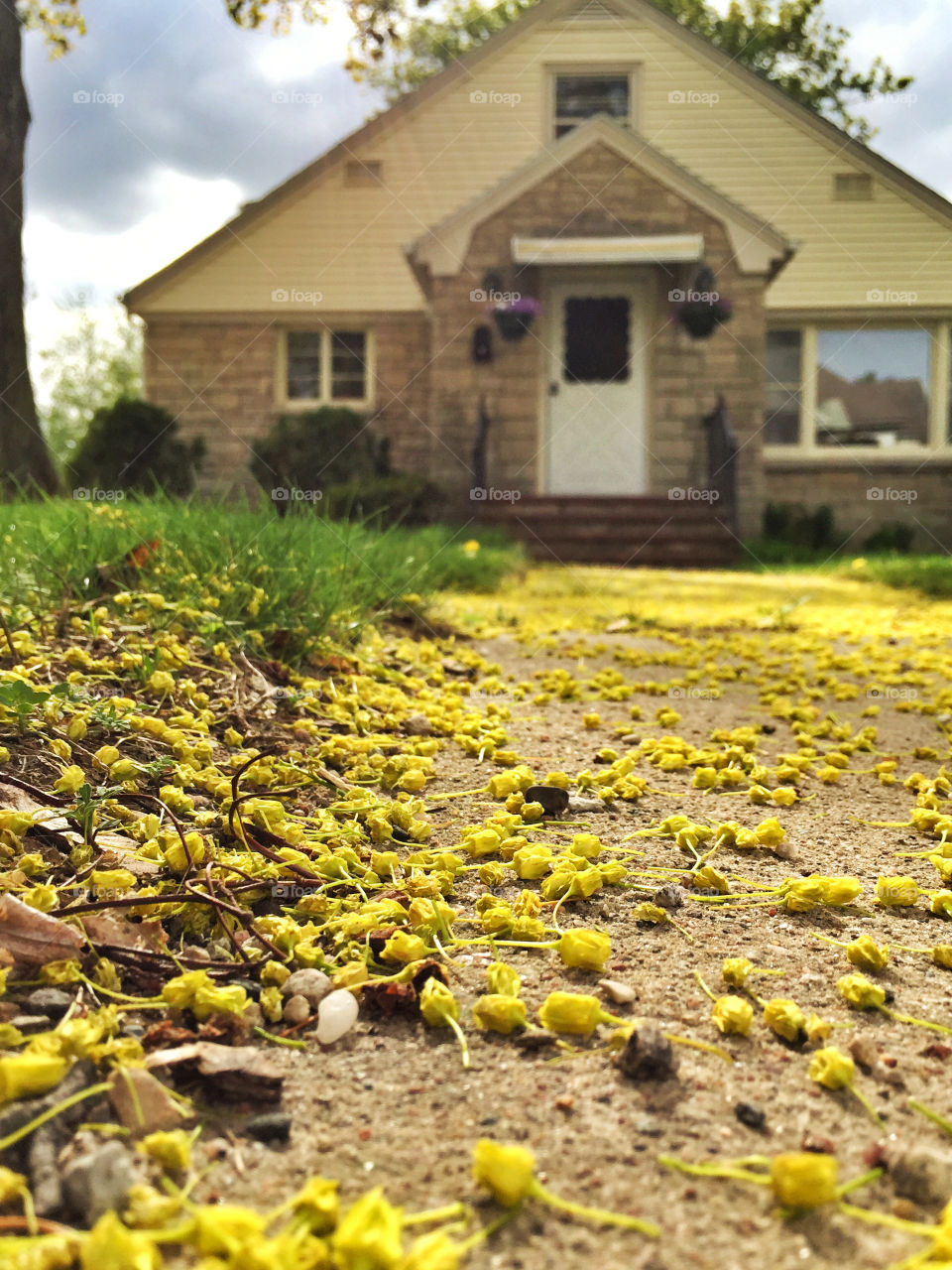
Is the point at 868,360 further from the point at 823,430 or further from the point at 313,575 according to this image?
the point at 313,575

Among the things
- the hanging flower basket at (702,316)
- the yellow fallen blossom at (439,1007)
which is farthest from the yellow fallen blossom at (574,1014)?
the hanging flower basket at (702,316)

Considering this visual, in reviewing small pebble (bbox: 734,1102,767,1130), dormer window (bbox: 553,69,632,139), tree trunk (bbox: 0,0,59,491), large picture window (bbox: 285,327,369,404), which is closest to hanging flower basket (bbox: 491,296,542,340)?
large picture window (bbox: 285,327,369,404)

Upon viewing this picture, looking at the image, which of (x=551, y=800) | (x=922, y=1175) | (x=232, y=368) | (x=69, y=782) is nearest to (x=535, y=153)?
(x=232, y=368)

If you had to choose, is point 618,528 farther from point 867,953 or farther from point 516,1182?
point 516,1182

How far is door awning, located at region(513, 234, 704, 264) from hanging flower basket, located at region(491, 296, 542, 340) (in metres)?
0.48

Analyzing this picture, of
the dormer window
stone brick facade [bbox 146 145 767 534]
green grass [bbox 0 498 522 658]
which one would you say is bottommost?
green grass [bbox 0 498 522 658]

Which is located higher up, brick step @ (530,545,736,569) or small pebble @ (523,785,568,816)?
brick step @ (530,545,736,569)

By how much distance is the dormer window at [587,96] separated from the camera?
13180 millimetres

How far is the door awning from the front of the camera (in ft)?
36.2

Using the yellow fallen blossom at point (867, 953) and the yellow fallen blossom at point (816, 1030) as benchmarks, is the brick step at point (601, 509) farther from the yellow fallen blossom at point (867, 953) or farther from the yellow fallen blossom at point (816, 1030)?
the yellow fallen blossom at point (816, 1030)

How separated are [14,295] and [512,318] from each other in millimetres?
5455

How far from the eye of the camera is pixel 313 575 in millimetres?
3461

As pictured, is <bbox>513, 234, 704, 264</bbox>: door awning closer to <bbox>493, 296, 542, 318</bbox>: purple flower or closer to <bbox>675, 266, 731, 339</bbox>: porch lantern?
<bbox>675, 266, 731, 339</bbox>: porch lantern

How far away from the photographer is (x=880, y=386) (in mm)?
13555
